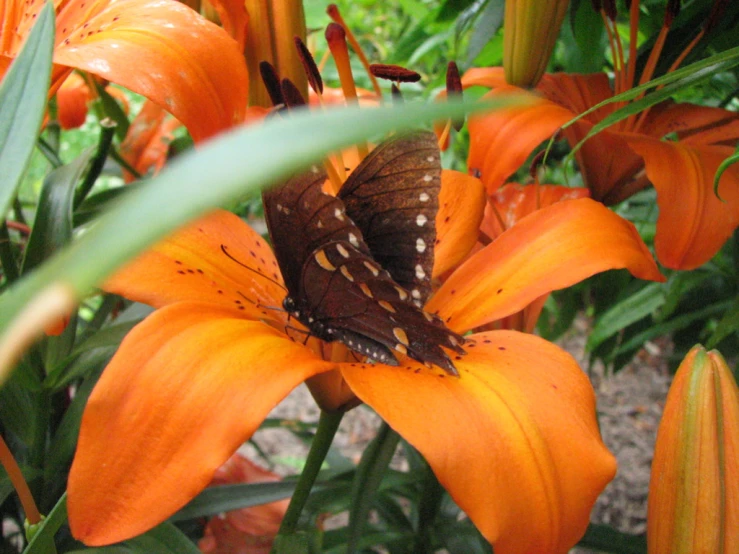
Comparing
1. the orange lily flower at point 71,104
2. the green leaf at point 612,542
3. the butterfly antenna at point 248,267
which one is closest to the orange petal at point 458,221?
the butterfly antenna at point 248,267

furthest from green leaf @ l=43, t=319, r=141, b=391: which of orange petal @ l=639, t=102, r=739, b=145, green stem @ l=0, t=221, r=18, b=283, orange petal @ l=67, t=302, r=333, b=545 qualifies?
orange petal @ l=639, t=102, r=739, b=145

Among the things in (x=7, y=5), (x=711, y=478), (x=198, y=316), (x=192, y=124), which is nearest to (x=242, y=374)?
(x=198, y=316)

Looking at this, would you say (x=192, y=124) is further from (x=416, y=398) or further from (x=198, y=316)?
(x=416, y=398)

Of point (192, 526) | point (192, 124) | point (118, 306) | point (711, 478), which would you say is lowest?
point (192, 526)

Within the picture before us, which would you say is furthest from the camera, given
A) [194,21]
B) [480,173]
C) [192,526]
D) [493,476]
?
[192,526]

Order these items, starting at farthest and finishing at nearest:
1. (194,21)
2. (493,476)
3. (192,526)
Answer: (192,526) < (194,21) < (493,476)

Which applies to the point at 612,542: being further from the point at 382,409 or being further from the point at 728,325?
the point at 382,409

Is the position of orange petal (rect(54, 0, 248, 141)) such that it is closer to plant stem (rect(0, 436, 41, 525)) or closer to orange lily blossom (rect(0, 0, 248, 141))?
orange lily blossom (rect(0, 0, 248, 141))

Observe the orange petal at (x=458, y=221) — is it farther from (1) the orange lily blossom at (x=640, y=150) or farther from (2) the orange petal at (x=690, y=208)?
(2) the orange petal at (x=690, y=208)
